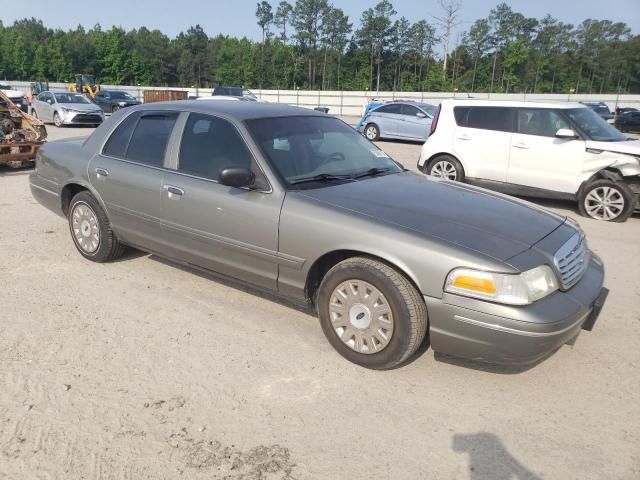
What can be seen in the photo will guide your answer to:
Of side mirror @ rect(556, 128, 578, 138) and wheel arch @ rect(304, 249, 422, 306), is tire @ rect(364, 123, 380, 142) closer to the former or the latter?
side mirror @ rect(556, 128, 578, 138)

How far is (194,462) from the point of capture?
2.54 meters

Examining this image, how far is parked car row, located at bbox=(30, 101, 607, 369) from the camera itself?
Result: 298cm

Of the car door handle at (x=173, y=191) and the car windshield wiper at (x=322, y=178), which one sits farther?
the car door handle at (x=173, y=191)

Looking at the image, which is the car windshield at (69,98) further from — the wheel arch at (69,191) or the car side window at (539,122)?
the car side window at (539,122)

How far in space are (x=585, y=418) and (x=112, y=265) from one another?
422cm

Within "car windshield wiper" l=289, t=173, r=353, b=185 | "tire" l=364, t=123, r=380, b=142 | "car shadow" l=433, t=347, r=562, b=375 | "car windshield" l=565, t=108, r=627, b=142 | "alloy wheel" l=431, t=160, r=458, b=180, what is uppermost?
"car windshield" l=565, t=108, r=627, b=142

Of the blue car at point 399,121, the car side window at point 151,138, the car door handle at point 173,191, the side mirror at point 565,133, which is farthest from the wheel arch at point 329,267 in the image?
the blue car at point 399,121

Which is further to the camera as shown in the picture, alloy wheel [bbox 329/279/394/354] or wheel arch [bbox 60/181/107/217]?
wheel arch [bbox 60/181/107/217]

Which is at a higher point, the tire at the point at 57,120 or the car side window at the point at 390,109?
the car side window at the point at 390,109

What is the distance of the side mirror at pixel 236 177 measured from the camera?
3.59 meters

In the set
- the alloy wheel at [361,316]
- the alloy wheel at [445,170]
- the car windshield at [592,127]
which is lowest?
the alloy wheel at [361,316]

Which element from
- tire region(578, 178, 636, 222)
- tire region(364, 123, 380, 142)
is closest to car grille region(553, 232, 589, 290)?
tire region(578, 178, 636, 222)

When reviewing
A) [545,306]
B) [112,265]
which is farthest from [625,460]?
[112,265]

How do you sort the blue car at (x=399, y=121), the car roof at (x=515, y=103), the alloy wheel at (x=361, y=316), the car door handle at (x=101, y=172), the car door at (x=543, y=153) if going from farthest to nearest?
1. the blue car at (x=399, y=121)
2. the car roof at (x=515, y=103)
3. the car door at (x=543, y=153)
4. the car door handle at (x=101, y=172)
5. the alloy wheel at (x=361, y=316)
